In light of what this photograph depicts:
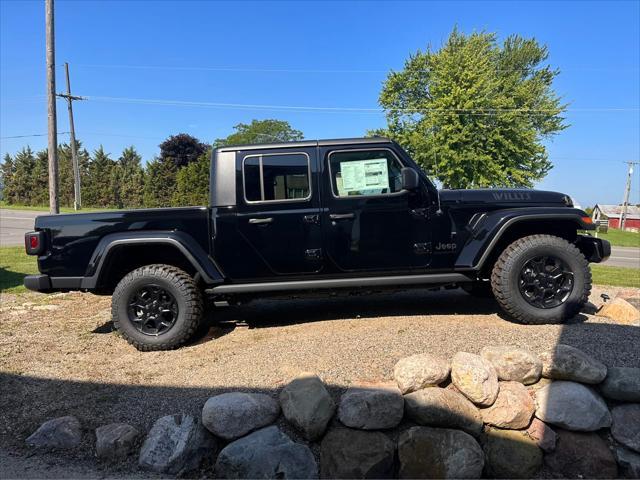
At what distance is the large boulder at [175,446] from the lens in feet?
9.31

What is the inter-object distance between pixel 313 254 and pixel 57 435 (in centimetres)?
254

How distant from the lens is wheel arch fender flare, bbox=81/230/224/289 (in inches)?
170

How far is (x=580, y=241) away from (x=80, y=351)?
5413 mm

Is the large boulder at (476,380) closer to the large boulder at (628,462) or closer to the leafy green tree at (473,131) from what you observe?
the large boulder at (628,462)

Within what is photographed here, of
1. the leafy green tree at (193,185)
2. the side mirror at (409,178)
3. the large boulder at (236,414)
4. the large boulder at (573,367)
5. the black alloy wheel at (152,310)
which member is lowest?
the large boulder at (236,414)

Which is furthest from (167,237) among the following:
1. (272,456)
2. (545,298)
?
(545,298)

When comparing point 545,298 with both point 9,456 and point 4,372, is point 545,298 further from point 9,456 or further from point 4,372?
point 4,372

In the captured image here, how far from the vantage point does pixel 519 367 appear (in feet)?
10.5

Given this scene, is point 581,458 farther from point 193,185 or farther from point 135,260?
point 193,185

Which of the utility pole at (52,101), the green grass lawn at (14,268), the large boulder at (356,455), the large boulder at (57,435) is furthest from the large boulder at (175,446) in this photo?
the utility pole at (52,101)

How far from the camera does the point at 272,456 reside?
110 inches

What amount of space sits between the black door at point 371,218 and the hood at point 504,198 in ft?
1.09

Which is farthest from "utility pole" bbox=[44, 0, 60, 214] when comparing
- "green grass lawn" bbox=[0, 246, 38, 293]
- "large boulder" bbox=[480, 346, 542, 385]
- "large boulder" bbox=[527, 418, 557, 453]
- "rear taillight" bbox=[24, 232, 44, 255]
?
"large boulder" bbox=[527, 418, 557, 453]

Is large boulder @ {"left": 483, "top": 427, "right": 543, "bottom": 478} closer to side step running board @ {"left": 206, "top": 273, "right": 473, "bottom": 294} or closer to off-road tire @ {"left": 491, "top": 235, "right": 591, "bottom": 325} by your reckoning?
off-road tire @ {"left": 491, "top": 235, "right": 591, "bottom": 325}
